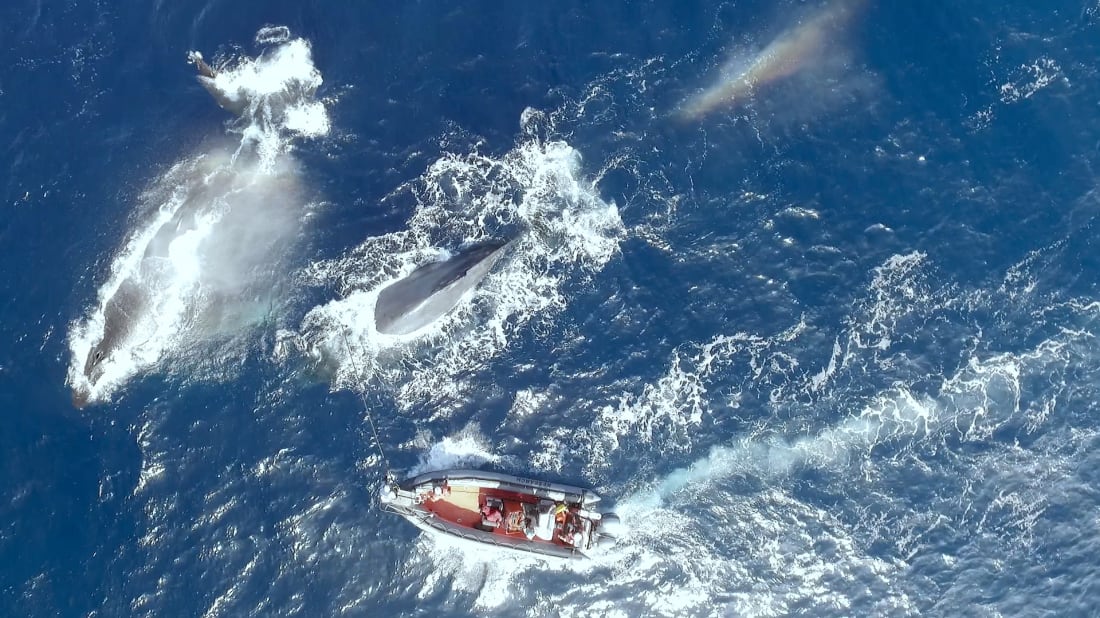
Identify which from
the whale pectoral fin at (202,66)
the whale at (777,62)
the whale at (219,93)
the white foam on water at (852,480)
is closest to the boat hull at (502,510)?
the white foam on water at (852,480)

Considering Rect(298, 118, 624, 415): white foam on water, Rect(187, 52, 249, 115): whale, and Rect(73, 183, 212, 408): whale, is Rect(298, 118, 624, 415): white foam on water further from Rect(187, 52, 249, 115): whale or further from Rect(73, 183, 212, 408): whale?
Rect(187, 52, 249, 115): whale

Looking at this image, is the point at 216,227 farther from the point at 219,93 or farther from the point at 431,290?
the point at 431,290

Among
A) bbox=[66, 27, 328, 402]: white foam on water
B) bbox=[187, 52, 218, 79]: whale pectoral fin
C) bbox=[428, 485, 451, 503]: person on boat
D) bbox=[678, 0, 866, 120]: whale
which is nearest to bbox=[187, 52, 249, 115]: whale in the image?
bbox=[187, 52, 218, 79]: whale pectoral fin

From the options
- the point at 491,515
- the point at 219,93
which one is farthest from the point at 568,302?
the point at 219,93

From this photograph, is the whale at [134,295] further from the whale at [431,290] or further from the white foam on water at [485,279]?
the whale at [431,290]

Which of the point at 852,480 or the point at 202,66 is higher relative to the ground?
the point at 202,66

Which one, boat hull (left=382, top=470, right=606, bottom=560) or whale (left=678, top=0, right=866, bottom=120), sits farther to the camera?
whale (left=678, top=0, right=866, bottom=120)

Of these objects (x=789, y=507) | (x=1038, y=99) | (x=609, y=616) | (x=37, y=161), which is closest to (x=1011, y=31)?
(x=1038, y=99)
